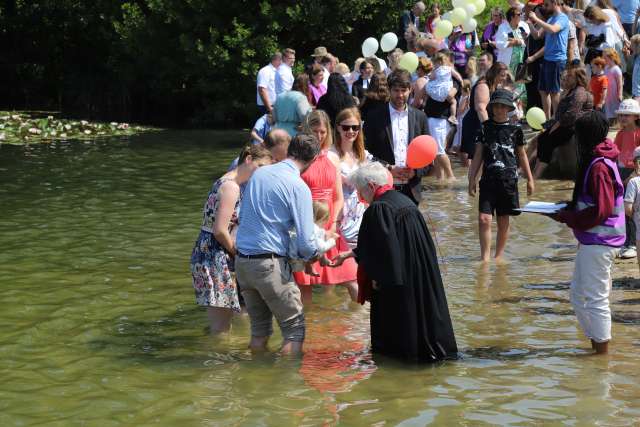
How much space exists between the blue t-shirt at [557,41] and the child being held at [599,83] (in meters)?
1.79

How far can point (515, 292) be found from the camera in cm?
977

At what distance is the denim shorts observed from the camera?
1733 cm

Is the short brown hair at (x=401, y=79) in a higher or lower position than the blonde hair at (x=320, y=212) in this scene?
higher

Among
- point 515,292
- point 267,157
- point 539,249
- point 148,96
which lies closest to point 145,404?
point 267,157

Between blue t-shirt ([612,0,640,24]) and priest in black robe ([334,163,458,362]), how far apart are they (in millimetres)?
14134

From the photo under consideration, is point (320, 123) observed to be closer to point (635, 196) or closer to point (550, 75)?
point (635, 196)

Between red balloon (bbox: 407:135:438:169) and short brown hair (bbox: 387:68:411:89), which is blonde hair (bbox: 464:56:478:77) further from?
red balloon (bbox: 407:135:438:169)

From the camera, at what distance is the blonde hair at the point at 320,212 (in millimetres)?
8521

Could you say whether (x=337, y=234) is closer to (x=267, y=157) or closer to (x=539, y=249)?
(x=267, y=157)

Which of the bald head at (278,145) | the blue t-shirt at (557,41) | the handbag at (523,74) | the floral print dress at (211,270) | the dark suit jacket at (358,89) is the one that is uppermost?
the blue t-shirt at (557,41)

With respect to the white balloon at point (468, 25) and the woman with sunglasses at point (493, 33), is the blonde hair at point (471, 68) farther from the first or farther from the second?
the woman with sunglasses at point (493, 33)

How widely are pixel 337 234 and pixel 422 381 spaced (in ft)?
6.54

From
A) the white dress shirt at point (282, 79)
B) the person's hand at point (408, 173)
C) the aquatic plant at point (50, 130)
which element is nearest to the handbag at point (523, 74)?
the white dress shirt at point (282, 79)

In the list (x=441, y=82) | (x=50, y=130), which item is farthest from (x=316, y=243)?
(x=50, y=130)
